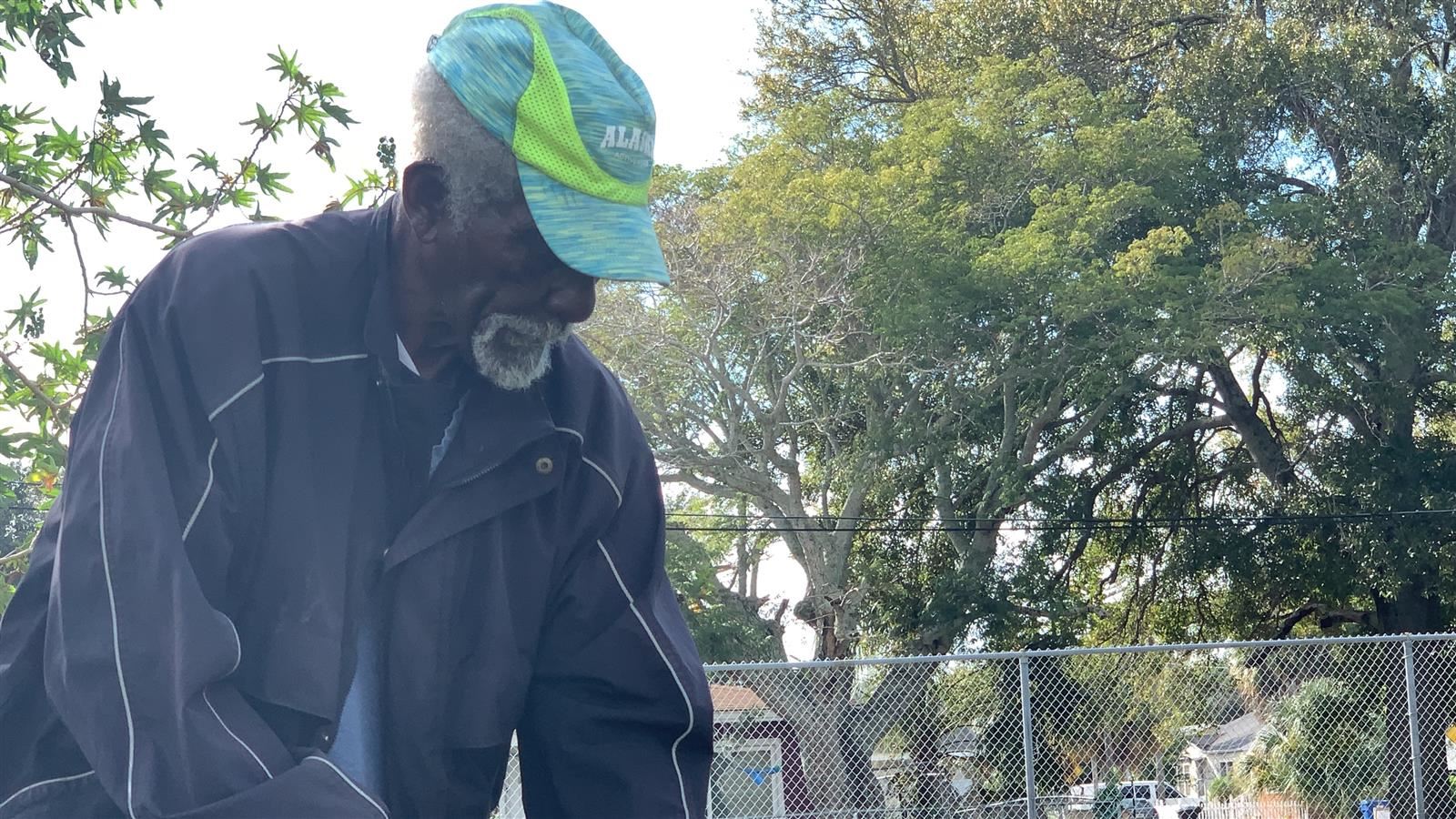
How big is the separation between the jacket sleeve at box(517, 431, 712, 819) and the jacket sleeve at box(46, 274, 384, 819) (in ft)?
1.39

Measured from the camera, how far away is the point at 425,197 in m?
1.69

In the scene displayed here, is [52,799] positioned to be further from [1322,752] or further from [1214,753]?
[1322,752]

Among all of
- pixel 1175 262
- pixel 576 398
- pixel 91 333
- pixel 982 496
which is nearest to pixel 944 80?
pixel 1175 262

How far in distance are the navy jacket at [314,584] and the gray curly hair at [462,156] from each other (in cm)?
15

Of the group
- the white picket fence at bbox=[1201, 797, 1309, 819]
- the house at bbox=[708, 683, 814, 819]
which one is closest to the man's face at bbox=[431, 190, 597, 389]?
the house at bbox=[708, 683, 814, 819]

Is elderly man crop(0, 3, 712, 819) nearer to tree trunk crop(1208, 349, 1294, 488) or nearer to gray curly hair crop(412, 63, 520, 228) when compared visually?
gray curly hair crop(412, 63, 520, 228)

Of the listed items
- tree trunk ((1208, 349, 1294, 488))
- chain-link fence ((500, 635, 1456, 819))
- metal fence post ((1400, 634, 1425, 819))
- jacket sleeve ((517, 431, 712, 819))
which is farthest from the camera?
tree trunk ((1208, 349, 1294, 488))

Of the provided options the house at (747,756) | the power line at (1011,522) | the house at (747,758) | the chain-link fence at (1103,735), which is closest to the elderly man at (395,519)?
the house at (747,758)

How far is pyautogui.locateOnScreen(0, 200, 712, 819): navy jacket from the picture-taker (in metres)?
1.36

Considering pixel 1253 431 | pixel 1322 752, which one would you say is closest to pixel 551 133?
pixel 1322 752

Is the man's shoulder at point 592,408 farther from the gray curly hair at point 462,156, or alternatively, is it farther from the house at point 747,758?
the house at point 747,758

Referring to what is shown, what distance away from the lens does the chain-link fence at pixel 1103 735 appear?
10.1 m

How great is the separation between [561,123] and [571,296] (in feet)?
0.69

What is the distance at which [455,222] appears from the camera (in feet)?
5.51
